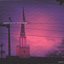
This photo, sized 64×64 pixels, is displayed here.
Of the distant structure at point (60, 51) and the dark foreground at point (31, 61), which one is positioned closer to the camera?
the dark foreground at point (31, 61)

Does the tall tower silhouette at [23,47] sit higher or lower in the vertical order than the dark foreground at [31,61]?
higher

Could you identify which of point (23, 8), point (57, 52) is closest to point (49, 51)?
point (57, 52)

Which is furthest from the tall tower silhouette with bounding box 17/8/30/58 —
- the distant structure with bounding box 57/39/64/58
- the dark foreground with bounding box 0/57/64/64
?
the distant structure with bounding box 57/39/64/58

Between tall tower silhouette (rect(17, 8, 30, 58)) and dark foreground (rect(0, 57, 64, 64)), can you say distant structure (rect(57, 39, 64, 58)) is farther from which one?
tall tower silhouette (rect(17, 8, 30, 58))

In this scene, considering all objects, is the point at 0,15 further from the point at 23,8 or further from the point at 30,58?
the point at 30,58

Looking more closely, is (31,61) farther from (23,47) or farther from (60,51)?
(60,51)

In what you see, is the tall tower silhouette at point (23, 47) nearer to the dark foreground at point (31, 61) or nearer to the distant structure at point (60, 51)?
the dark foreground at point (31, 61)

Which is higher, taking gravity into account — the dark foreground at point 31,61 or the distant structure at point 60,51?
the distant structure at point 60,51

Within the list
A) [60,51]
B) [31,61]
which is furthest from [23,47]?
[60,51]

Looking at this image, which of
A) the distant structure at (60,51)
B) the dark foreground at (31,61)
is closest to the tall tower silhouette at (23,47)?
the dark foreground at (31,61)

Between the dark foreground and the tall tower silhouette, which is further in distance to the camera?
the tall tower silhouette

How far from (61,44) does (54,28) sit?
40 centimetres

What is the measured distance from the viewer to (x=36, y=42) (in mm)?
7125

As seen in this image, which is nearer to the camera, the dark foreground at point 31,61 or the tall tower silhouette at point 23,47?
the dark foreground at point 31,61
